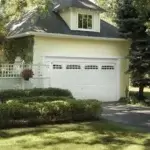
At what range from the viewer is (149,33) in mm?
18516

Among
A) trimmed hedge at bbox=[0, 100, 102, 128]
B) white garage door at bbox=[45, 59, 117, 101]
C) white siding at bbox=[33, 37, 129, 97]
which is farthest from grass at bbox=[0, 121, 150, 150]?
white siding at bbox=[33, 37, 129, 97]

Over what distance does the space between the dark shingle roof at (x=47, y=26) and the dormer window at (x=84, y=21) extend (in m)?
0.47

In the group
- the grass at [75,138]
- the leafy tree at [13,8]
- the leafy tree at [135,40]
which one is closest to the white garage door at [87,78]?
the leafy tree at [135,40]

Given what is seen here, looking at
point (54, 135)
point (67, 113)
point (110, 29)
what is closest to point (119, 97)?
point (110, 29)

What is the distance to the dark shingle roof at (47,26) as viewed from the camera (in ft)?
62.7

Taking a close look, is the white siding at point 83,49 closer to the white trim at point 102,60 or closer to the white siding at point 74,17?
the white trim at point 102,60

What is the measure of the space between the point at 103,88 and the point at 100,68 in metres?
1.16

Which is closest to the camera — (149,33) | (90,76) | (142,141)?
(142,141)

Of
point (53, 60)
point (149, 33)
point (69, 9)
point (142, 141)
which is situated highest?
point (69, 9)

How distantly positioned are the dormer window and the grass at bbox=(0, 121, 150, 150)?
9.39 m

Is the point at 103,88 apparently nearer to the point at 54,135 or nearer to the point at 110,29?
the point at 110,29

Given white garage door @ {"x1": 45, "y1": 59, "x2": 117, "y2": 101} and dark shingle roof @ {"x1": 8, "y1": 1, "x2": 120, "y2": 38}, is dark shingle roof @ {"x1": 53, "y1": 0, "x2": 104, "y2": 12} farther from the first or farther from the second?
white garage door @ {"x1": 45, "y1": 59, "x2": 117, "y2": 101}

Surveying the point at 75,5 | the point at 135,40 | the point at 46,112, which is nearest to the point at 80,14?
the point at 75,5

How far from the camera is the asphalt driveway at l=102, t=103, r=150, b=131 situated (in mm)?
13141
